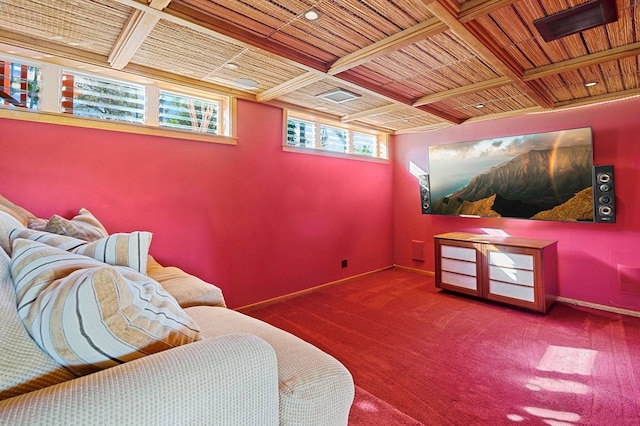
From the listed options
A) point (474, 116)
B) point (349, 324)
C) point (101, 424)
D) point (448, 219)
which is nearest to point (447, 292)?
point (448, 219)

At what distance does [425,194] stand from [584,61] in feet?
7.96

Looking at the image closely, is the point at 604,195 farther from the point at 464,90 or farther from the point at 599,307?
the point at 464,90

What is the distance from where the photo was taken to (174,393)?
2.41 feet

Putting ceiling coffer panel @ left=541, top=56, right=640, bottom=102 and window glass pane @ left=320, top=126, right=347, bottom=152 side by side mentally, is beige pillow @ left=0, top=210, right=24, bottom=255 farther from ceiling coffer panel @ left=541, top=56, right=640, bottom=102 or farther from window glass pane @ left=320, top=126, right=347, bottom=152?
ceiling coffer panel @ left=541, top=56, right=640, bottom=102

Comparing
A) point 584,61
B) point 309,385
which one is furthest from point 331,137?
point 309,385

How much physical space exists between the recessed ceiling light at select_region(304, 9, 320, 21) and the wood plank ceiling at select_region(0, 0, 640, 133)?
0.03 meters

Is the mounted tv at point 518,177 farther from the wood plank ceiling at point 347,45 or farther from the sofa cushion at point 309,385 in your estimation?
the sofa cushion at point 309,385

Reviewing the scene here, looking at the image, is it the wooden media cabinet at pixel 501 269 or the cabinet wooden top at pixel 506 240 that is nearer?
the wooden media cabinet at pixel 501 269

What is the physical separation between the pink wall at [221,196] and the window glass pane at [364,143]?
0.75 feet

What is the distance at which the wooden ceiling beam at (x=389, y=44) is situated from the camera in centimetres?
194

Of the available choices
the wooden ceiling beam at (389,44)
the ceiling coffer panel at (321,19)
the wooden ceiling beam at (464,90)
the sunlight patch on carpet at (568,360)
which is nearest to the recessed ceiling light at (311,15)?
the ceiling coffer panel at (321,19)

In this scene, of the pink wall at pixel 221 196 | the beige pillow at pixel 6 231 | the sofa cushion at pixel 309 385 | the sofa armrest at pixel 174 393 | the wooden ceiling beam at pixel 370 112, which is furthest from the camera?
the wooden ceiling beam at pixel 370 112

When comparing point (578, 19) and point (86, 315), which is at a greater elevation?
point (578, 19)

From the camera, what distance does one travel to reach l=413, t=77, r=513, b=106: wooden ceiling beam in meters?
2.84
